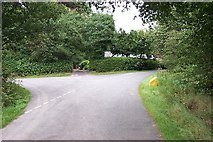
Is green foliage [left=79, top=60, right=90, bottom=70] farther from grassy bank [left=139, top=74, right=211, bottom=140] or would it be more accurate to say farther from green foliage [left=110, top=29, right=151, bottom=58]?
grassy bank [left=139, top=74, right=211, bottom=140]

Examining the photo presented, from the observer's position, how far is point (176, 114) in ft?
39.5

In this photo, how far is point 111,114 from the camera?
12.7 metres

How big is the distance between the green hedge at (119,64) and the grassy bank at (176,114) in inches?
781

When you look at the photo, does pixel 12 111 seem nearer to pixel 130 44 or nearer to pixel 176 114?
pixel 176 114

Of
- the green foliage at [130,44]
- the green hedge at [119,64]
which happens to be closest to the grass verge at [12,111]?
the green hedge at [119,64]

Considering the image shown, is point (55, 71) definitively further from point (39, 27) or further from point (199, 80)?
point (199, 80)

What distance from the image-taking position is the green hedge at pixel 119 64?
3947 centimetres

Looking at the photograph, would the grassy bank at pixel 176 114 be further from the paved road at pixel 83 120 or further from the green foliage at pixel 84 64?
the green foliage at pixel 84 64

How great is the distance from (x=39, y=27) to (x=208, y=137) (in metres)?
13.1

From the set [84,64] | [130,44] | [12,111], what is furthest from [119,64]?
[12,111]

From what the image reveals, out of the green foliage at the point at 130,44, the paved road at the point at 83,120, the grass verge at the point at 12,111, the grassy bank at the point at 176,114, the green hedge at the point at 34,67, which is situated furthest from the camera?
the green foliage at the point at 130,44

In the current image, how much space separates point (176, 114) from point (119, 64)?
28836 millimetres

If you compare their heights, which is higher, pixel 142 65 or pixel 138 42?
pixel 138 42

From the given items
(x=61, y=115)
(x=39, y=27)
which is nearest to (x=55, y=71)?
(x=39, y=27)
